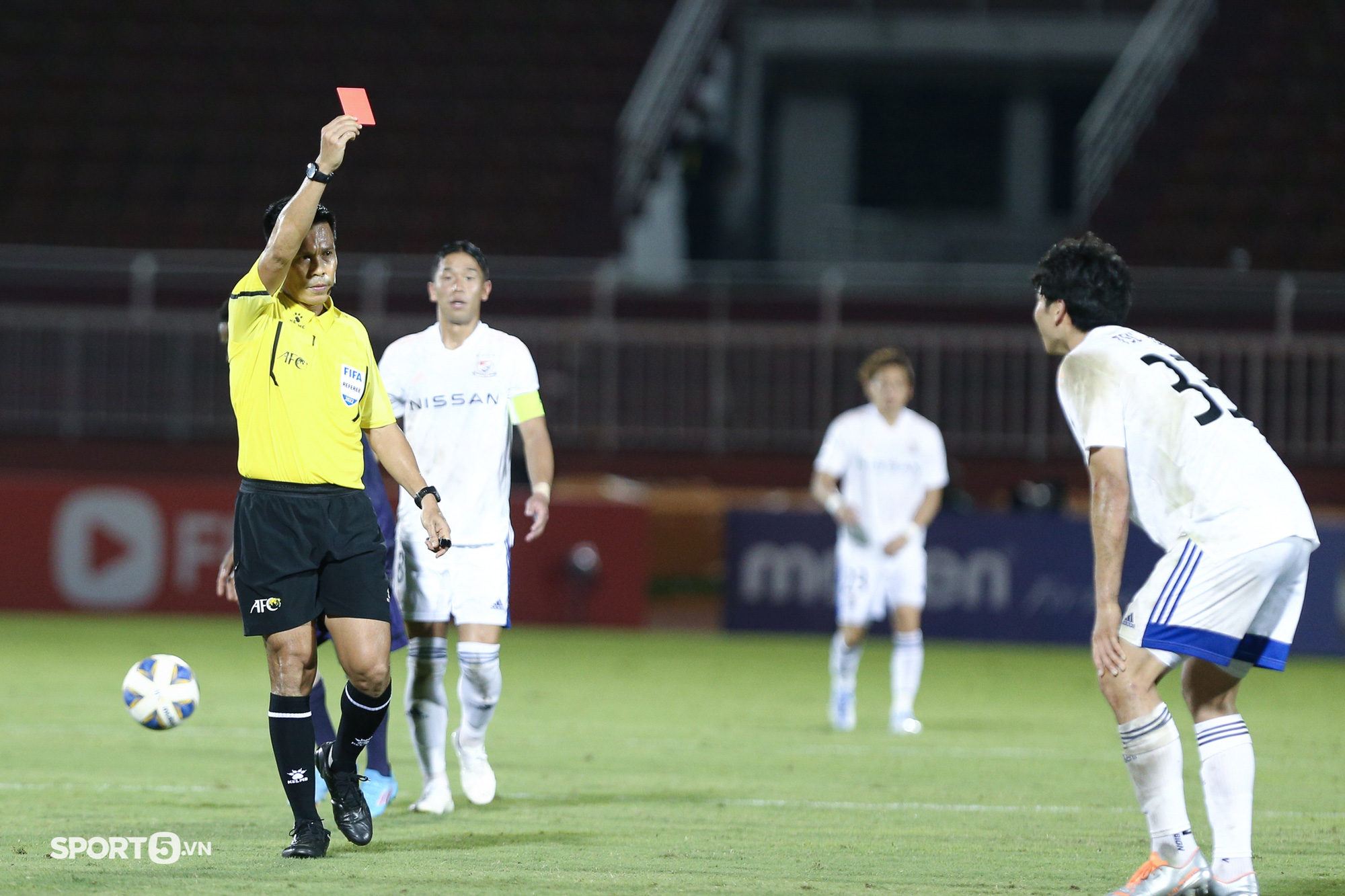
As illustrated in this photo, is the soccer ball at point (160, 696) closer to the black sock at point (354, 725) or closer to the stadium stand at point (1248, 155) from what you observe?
the black sock at point (354, 725)

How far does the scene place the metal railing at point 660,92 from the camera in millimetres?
21844

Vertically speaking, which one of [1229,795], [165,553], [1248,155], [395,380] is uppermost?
[1248,155]

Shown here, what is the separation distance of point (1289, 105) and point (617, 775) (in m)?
16.5

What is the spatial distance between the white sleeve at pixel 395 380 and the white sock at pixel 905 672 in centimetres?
410

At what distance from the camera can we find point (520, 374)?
7.32 meters

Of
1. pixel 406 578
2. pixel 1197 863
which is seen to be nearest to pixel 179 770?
pixel 406 578

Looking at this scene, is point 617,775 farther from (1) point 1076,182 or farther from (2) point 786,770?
(1) point 1076,182

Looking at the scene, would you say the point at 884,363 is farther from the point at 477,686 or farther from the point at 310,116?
the point at 310,116

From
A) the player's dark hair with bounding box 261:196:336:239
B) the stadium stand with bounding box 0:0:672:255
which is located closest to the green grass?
the player's dark hair with bounding box 261:196:336:239

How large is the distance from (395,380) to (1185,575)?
342cm

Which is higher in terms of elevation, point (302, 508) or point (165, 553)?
point (302, 508)

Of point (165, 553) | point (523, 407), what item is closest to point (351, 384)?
point (523, 407)

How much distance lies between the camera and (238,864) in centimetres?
568

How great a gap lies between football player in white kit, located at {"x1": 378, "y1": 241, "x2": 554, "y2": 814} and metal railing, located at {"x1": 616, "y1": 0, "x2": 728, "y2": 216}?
1443cm
